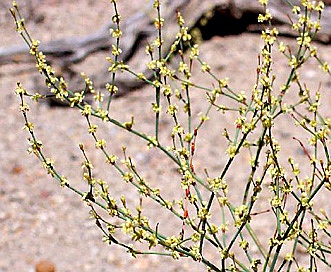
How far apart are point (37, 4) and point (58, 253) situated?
8.67 ft

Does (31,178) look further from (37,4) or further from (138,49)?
(37,4)

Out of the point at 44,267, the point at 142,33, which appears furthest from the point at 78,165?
the point at 142,33

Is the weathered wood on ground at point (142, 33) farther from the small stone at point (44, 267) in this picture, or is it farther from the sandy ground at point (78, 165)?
the small stone at point (44, 267)

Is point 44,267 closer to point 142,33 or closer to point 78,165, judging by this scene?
point 78,165

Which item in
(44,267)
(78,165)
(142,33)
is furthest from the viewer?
(142,33)

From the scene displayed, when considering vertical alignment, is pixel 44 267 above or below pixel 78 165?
below

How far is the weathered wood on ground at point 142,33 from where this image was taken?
4668 millimetres

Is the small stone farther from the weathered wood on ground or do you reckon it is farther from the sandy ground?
the weathered wood on ground

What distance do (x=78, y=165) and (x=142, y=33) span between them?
1.12m

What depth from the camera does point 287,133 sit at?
13.6ft

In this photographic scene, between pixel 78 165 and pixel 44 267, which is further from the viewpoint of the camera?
pixel 78 165

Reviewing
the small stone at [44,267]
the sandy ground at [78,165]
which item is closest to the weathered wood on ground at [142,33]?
the sandy ground at [78,165]

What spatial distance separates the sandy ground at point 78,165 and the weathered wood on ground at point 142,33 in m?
0.10

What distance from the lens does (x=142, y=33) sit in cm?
475
